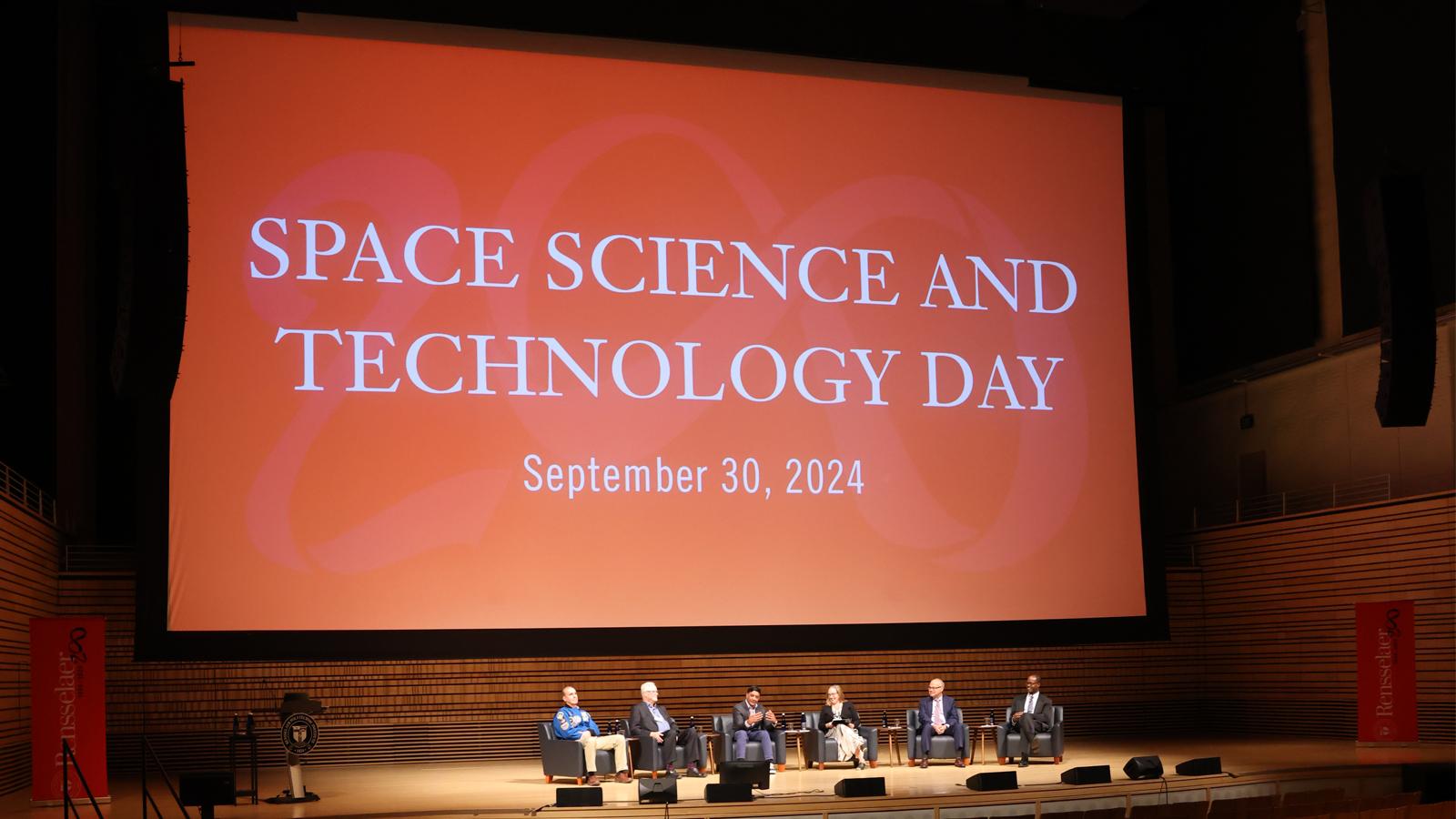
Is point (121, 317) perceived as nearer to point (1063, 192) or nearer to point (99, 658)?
point (99, 658)

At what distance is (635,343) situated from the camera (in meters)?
10.3

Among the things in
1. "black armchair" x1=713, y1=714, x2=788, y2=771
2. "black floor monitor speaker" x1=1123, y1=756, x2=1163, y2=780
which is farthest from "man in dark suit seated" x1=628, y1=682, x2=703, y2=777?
"black floor monitor speaker" x1=1123, y1=756, x2=1163, y2=780

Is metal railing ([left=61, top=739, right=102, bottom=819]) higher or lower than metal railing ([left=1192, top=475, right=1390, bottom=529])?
lower

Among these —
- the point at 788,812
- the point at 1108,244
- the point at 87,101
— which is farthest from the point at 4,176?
A: the point at 1108,244

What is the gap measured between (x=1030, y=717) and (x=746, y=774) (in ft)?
10.3

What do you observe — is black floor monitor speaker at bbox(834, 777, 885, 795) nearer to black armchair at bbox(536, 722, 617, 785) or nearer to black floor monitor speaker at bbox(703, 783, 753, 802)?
black floor monitor speaker at bbox(703, 783, 753, 802)

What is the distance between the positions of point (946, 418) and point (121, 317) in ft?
20.0

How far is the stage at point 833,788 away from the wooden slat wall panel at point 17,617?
1.45 feet

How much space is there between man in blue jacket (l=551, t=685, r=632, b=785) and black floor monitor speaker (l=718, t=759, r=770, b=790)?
5.03 feet

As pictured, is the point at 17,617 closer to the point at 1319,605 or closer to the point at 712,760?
the point at 712,760

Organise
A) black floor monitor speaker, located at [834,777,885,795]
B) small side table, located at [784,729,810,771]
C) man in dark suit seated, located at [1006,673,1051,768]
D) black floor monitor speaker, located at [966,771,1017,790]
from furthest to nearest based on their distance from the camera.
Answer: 1. man in dark suit seated, located at [1006,673,1051,768]
2. small side table, located at [784,729,810,771]
3. black floor monitor speaker, located at [966,771,1017,790]
4. black floor monitor speaker, located at [834,777,885,795]

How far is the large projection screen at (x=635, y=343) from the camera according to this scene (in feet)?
31.6

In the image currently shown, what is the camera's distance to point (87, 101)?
12547mm

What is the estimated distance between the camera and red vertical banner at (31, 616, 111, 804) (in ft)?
27.2
